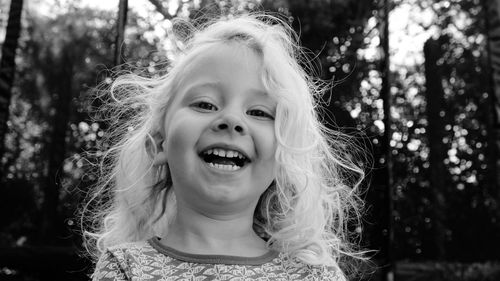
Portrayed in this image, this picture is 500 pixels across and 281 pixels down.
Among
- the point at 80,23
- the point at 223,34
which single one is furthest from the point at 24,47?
the point at 223,34

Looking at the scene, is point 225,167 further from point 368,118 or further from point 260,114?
point 368,118

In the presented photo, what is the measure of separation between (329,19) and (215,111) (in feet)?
→ 3.63

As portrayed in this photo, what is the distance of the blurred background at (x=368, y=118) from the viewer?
1.58 m

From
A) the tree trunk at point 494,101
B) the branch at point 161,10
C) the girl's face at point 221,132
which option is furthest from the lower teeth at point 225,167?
the tree trunk at point 494,101

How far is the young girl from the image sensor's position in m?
0.62

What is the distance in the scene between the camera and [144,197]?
79cm

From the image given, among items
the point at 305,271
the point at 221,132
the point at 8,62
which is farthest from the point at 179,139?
the point at 8,62

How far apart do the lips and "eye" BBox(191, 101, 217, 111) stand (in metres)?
0.05

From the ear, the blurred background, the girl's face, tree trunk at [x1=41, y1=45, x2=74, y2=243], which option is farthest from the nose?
tree trunk at [x1=41, y1=45, x2=74, y2=243]

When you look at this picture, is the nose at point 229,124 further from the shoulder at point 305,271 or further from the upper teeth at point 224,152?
the shoulder at point 305,271

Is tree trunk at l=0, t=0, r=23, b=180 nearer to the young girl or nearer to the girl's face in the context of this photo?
the young girl

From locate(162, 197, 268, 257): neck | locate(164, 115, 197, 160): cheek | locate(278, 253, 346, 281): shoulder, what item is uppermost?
locate(164, 115, 197, 160): cheek

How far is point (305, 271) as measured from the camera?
65cm

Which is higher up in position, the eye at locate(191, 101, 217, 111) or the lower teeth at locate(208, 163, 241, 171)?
the eye at locate(191, 101, 217, 111)
